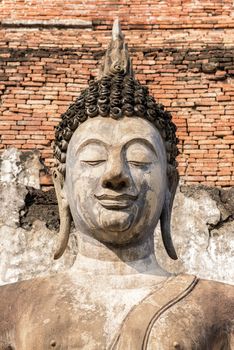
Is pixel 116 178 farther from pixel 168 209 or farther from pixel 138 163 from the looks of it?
pixel 168 209

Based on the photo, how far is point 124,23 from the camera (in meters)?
14.0

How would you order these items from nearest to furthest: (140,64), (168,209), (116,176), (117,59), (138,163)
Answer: (116,176) < (138,163) < (168,209) < (117,59) < (140,64)

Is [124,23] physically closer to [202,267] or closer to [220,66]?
[220,66]

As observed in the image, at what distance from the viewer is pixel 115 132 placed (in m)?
6.35

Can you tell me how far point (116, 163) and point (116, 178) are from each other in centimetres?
9

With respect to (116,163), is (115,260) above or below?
below

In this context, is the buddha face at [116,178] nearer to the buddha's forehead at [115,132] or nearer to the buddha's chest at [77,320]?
the buddha's forehead at [115,132]

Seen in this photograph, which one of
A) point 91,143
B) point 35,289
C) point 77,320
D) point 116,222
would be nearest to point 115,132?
point 91,143

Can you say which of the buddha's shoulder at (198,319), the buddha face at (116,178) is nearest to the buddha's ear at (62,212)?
the buddha face at (116,178)

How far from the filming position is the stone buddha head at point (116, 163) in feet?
20.3

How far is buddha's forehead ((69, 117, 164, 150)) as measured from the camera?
6.34 metres

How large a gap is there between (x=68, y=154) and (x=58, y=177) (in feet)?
0.86

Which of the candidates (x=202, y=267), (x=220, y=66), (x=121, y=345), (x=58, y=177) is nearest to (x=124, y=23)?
(x=220, y=66)

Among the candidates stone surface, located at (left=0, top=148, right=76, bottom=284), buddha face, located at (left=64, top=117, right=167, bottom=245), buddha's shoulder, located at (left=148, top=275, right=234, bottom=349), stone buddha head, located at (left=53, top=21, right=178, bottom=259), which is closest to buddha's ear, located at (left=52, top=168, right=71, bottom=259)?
stone buddha head, located at (left=53, top=21, right=178, bottom=259)
